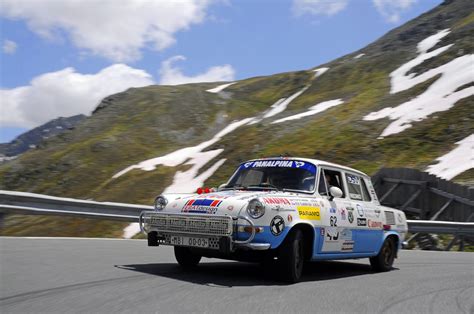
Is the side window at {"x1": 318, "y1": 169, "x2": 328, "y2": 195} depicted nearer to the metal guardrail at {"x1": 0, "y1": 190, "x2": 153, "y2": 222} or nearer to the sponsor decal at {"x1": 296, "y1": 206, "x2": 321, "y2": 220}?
the sponsor decal at {"x1": 296, "y1": 206, "x2": 321, "y2": 220}

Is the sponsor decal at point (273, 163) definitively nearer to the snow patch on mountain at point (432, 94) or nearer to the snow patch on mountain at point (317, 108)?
the snow patch on mountain at point (432, 94)

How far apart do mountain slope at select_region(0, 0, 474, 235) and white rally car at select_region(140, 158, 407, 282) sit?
65.8 feet

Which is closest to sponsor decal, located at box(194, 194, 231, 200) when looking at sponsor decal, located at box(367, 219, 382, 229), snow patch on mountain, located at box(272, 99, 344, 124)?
sponsor decal, located at box(367, 219, 382, 229)

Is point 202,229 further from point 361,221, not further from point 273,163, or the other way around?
point 361,221

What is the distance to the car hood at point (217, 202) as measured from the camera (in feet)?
23.2

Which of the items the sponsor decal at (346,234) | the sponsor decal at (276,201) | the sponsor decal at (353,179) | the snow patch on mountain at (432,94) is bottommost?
the sponsor decal at (346,234)

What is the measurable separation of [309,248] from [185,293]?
2.20 metres

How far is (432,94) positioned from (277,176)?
41.8 m

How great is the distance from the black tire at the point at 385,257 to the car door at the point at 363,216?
0.24 meters

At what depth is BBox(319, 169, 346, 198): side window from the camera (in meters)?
8.58

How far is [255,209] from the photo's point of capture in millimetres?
6977

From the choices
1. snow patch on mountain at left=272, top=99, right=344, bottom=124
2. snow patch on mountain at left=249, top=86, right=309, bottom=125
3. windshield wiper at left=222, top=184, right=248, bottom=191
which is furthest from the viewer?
snow patch on mountain at left=249, top=86, right=309, bottom=125

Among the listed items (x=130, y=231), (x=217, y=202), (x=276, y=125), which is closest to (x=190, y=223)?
(x=217, y=202)

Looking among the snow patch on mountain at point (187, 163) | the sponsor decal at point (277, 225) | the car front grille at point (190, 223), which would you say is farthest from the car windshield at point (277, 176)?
the snow patch on mountain at point (187, 163)
